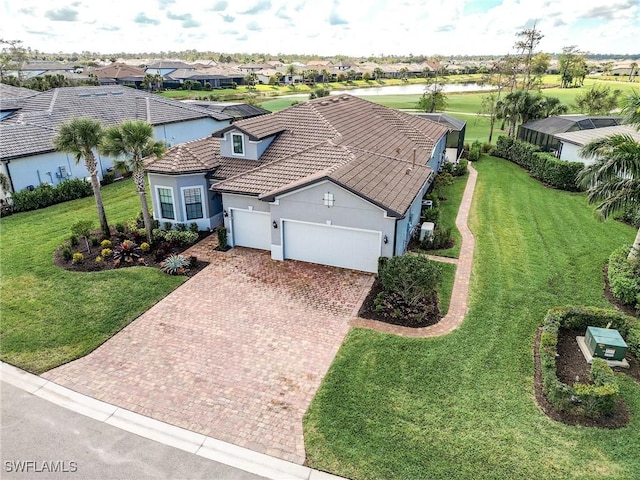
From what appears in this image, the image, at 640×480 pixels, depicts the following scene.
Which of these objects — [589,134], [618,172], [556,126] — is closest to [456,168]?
[589,134]

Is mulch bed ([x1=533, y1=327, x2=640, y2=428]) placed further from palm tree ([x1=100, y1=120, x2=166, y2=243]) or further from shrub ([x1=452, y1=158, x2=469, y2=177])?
shrub ([x1=452, y1=158, x2=469, y2=177])

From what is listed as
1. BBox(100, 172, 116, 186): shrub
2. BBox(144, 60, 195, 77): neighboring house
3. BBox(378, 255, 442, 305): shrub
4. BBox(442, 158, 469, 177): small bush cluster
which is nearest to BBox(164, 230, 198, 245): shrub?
BBox(378, 255, 442, 305): shrub

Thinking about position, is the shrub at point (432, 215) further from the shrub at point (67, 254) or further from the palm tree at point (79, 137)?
the shrub at point (67, 254)

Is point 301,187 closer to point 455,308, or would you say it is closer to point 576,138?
point 455,308

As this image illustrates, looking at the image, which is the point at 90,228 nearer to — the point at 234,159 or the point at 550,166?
the point at 234,159

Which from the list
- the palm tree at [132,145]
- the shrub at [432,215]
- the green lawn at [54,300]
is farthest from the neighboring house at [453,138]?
the green lawn at [54,300]
